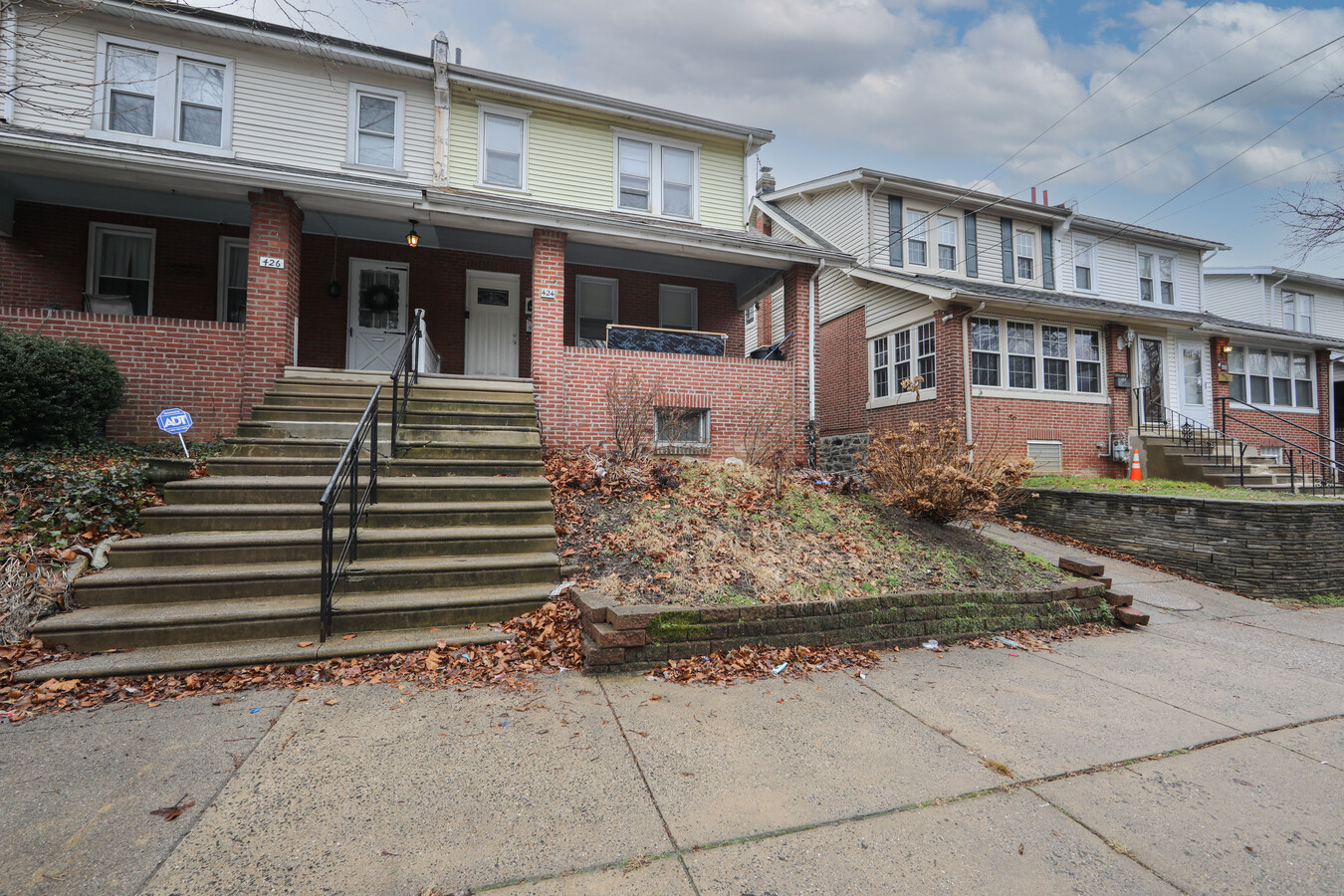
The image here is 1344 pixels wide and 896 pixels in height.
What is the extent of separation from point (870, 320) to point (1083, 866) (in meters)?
13.9

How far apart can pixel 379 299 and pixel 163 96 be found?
4435 mm

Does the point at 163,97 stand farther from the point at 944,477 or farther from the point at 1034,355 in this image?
the point at 1034,355

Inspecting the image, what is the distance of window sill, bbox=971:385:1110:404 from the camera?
1247 centimetres

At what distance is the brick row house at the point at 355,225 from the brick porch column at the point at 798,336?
0.04 metres

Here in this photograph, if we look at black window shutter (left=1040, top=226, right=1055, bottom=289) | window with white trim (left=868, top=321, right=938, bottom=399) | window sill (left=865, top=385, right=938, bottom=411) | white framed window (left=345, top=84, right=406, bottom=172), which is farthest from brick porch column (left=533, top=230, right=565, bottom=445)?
black window shutter (left=1040, top=226, right=1055, bottom=289)

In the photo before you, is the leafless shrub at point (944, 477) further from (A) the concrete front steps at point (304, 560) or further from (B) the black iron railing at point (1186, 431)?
(B) the black iron railing at point (1186, 431)

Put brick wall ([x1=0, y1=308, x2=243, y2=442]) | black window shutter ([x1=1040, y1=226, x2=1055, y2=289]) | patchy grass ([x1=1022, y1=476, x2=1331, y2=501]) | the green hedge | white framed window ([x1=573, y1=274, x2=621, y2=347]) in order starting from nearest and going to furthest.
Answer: the green hedge < brick wall ([x1=0, y1=308, x2=243, y2=442]) < patchy grass ([x1=1022, y1=476, x2=1331, y2=501]) < white framed window ([x1=573, y1=274, x2=621, y2=347]) < black window shutter ([x1=1040, y1=226, x2=1055, y2=289])

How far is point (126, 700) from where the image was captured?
→ 3.50 meters

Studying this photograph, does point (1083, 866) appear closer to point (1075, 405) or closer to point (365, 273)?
point (365, 273)

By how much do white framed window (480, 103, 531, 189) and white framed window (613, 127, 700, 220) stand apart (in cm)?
188

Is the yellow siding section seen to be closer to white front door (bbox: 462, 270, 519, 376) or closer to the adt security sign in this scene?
white front door (bbox: 462, 270, 519, 376)

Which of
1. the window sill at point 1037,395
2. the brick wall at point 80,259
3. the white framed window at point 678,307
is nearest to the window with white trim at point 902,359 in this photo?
the window sill at point 1037,395

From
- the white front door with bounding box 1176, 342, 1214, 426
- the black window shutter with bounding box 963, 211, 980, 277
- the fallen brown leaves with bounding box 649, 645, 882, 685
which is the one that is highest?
the black window shutter with bounding box 963, 211, 980, 277

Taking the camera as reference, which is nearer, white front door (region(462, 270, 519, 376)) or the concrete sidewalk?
the concrete sidewalk
